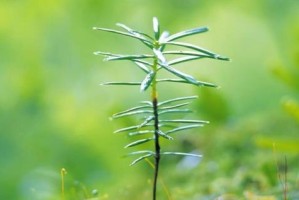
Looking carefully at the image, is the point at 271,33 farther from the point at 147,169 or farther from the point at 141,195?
the point at 141,195

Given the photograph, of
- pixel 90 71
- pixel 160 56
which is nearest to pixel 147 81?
pixel 160 56

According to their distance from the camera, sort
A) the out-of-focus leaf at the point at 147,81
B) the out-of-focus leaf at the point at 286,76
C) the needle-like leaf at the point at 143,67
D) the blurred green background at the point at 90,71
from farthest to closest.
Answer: the blurred green background at the point at 90,71
the out-of-focus leaf at the point at 286,76
the needle-like leaf at the point at 143,67
the out-of-focus leaf at the point at 147,81

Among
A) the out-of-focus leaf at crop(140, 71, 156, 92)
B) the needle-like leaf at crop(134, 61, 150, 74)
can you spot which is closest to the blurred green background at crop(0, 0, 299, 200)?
the needle-like leaf at crop(134, 61, 150, 74)

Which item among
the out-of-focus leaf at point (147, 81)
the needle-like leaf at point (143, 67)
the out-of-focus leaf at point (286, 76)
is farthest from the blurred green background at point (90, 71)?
the out-of-focus leaf at point (147, 81)

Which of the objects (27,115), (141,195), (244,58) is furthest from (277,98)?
(141,195)

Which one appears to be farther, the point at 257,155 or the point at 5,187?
the point at 5,187

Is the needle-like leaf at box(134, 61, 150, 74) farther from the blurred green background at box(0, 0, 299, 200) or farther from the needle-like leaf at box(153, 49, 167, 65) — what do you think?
the blurred green background at box(0, 0, 299, 200)

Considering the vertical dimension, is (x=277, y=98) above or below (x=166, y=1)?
below

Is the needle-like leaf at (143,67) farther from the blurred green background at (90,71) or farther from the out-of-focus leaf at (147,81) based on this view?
the blurred green background at (90,71)
